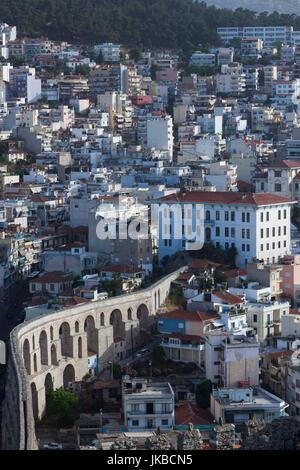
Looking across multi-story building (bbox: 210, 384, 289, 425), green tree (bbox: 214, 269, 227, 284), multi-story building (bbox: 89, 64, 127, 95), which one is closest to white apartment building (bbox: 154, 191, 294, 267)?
green tree (bbox: 214, 269, 227, 284)

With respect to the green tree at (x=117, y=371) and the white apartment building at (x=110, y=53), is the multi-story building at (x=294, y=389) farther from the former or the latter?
the white apartment building at (x=110, y=53)

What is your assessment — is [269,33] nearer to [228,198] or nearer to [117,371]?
[228,198]

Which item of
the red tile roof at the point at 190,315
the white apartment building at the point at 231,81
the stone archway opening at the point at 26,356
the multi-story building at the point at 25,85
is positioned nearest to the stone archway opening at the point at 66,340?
the stone archway opening at the point at 26,356

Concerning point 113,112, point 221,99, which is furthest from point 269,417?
point 221,99

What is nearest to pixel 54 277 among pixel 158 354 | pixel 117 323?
pixel 117 323

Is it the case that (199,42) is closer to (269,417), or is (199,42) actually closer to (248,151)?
(248,151)

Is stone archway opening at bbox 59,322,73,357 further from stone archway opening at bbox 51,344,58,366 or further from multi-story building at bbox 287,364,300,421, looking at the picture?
multi-story building at bbox 287,364,300,421
